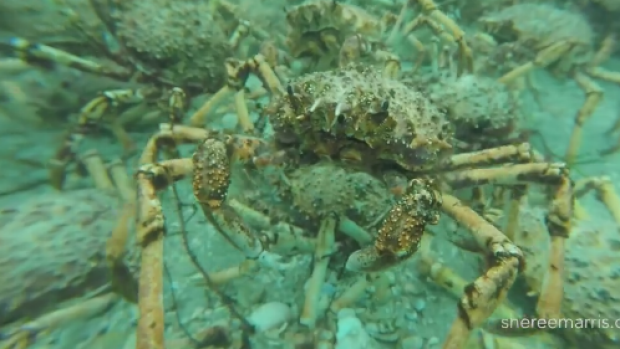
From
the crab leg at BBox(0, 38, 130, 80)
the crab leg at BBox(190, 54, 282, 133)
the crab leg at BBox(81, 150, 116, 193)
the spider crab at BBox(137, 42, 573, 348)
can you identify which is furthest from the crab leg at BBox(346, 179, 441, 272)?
the crab leg at BBox(0, 38, 130, 80)

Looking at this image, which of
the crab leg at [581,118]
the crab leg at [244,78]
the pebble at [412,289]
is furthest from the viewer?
the crab leg at [581,118]

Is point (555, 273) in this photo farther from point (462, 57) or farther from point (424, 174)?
point (462, 57)

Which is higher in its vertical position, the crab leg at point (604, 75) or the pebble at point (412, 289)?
the crab leg at point (604, 75)

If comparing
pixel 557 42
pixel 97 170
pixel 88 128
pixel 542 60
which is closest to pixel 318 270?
pixel 97 170

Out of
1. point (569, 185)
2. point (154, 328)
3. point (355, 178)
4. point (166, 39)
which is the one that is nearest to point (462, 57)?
point (569, 185)

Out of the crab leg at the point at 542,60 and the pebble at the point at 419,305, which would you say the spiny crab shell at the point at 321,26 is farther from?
the pebble at the point at 419,305

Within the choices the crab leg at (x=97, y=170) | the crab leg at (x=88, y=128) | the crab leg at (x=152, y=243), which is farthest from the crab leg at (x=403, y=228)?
the crab leg at (x=88, y=128)

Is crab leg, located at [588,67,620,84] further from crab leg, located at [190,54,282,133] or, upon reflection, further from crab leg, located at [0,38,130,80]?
crab leg, located at [0,38,130,80]

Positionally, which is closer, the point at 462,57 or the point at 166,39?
the point at 166,39
